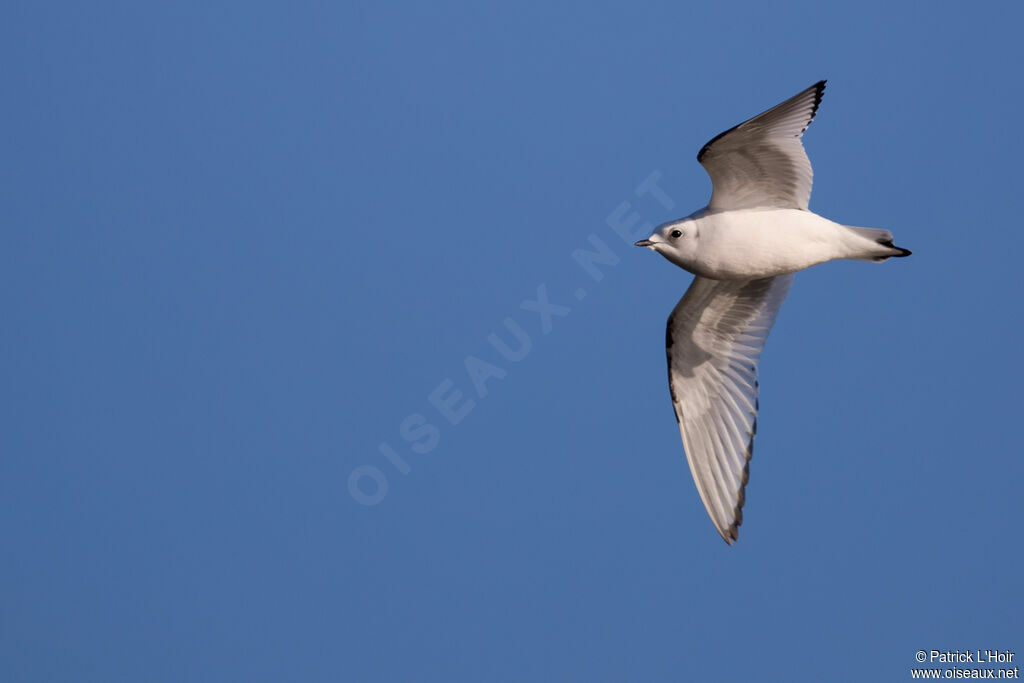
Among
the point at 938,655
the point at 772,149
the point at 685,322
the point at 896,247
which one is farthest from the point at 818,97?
the point at 938,655

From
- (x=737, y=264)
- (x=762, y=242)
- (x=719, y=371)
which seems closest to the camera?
(x=762, y=242)

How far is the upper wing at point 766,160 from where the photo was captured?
7629mm

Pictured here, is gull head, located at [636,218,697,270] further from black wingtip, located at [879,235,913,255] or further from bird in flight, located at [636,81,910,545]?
black wingtip, located at [879,235,913,255]

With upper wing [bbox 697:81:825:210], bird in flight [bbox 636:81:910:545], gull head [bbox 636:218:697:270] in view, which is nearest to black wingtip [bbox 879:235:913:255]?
bird in flight [bbox 636:81:910:545]

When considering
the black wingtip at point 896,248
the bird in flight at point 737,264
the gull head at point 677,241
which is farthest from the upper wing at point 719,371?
the black wingtip at point 896,248

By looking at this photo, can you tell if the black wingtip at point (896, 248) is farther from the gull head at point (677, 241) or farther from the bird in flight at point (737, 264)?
the gull head at point (677, 241)

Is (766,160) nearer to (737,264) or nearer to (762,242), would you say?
(762,242)

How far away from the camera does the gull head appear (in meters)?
7.97

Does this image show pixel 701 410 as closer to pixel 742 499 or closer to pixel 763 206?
pixel 742 499

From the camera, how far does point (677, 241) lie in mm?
8000

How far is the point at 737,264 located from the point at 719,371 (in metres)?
1.45

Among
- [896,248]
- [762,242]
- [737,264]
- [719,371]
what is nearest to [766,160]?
[762,242]

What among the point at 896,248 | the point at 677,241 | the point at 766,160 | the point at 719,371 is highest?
the point at 766,160

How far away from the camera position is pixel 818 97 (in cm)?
770
